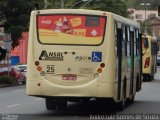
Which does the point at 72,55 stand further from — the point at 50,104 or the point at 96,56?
the point at 50,104

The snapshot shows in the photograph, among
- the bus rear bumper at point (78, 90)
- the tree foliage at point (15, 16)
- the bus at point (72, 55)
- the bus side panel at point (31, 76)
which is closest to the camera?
the bus rear bumper at point (78, 90)

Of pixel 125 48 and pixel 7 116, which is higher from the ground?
pixel 125 48

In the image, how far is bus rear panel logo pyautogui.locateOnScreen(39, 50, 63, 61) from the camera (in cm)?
1870

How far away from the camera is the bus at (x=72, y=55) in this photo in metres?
18.5

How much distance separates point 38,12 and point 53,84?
7.01ft

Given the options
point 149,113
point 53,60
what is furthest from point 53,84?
point 149,113

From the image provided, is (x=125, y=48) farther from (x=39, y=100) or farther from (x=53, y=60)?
(x=39, y=100)

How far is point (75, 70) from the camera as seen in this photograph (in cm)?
1862

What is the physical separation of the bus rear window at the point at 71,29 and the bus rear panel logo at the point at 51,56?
1.05 ft

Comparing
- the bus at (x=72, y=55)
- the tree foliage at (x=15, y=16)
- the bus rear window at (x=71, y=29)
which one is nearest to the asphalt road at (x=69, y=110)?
the bus at (x=72, y=55)

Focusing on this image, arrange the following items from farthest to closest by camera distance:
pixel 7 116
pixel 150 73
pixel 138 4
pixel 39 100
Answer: pixel 138 4 < pixel 150 73 < pixel 39 100 < pixel 7 116

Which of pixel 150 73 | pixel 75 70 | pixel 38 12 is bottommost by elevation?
pixel 150 73

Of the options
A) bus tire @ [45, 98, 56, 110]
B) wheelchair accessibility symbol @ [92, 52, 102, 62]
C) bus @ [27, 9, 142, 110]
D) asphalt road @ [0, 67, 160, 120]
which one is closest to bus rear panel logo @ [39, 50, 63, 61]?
bus @ [27, 9, 142, 110]

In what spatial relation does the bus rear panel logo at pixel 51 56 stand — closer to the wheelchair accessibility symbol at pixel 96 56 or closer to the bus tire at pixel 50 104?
the wheelchair accessibility symbol at pixel 96 56
